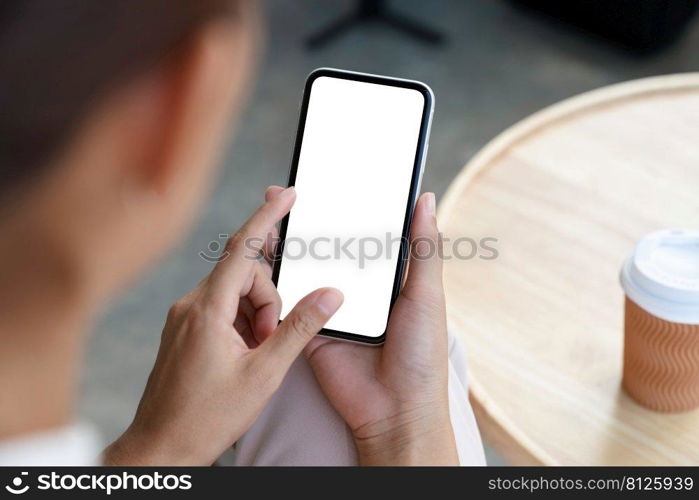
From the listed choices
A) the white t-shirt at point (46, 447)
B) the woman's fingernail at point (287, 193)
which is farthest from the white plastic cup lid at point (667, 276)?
the white t-shirt at point (46, 447)

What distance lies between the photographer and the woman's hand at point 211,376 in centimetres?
63

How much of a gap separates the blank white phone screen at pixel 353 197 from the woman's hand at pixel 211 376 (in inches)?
3.4

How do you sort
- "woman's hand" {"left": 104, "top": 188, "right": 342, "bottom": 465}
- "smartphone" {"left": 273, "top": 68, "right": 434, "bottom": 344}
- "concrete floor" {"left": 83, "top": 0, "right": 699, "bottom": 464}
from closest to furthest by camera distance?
"woman's hand" {"left": 104, "top": 188, "right": 342, "bottom": 465}, "smartphone" {"left": 273, "top": 68, "right": 434, "bottom": 344}, "concrete floor" {"left": 83, "top": 0, "right": 699, "bottom": 464}

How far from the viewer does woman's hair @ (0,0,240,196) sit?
0.65 feet

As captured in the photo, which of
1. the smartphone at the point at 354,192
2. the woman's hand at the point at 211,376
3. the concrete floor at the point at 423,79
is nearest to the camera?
the woman's hand at the point at 211,376

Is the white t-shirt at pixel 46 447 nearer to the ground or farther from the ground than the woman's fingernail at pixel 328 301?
nearer to the ground

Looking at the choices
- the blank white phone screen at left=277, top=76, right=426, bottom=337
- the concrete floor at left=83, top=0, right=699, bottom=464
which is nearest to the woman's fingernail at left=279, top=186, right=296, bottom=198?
the blank white phone screen at left=277, top=76, right=426, bottom=337

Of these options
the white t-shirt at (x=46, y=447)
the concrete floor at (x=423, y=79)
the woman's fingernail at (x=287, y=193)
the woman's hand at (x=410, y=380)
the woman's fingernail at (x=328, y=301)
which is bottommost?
the white t-shirt at (x=46, y=447)

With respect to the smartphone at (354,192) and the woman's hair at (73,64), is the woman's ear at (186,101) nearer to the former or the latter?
the woman's hair at (73,64)

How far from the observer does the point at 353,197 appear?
30.1 inches

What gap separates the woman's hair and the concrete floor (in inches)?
60.1

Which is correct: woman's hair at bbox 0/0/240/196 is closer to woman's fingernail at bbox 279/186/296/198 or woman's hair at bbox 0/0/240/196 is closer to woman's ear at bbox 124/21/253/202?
woman's ear at bbox 124/21/253/202

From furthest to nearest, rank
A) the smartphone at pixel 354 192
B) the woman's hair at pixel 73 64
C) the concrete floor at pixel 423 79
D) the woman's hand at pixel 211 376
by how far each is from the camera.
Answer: the concrete floor at pixel 423 79 < the smartphone at pixel 354 192 < the woman's hand at pixel 211 376 < the woman's hair at pixel 73 64

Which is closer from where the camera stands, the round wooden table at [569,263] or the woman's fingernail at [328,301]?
the woman's fingernail at [328,301]
